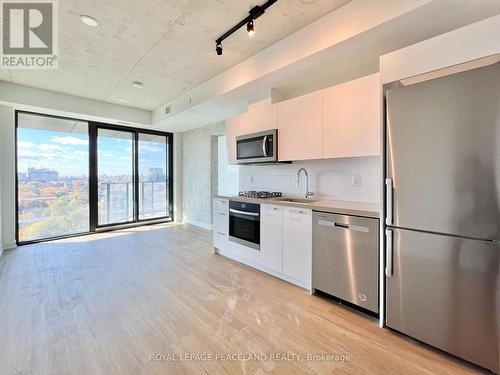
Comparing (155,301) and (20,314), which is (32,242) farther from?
(155,301)

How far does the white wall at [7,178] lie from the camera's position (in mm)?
3986

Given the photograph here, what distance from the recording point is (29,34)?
2523mm

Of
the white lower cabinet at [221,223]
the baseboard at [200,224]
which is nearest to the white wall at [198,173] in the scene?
the baseboard at [200,224]

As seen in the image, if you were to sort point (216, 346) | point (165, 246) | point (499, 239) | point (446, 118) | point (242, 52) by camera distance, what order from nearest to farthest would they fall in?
point (499, 239) → point (446, 118) → point (216, 346) → point (242, 52) → point (165, 246)

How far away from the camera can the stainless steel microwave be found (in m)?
3.13

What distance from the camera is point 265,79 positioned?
299 cm

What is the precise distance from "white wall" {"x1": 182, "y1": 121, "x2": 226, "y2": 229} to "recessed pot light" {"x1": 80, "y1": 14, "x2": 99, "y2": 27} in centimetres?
303

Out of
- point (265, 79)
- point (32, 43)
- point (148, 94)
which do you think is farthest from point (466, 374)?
point (148, 94)

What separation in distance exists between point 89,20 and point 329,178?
10.3 feet

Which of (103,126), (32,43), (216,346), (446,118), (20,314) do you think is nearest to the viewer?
(446,118)

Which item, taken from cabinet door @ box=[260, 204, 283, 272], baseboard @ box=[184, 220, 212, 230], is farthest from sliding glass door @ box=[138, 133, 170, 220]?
cabinet door @ box=[260, 204, 283, 272]

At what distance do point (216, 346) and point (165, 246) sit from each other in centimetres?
278

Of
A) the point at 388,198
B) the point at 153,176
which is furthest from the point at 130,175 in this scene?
the point at 388,198

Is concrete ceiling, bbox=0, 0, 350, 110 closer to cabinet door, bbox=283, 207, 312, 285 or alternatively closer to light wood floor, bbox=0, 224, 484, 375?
cabinet door, bbox=283, 207, 312, 285
